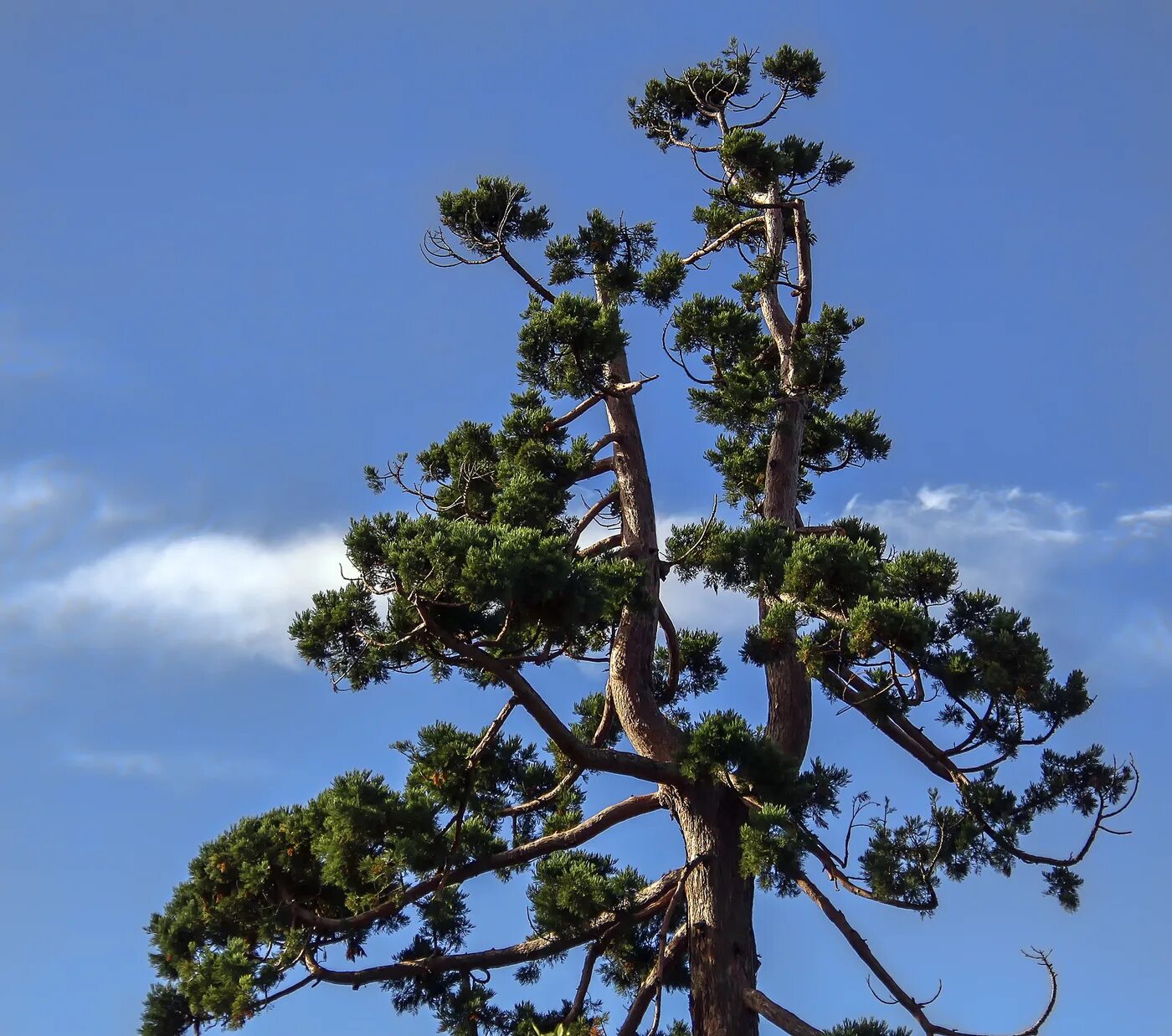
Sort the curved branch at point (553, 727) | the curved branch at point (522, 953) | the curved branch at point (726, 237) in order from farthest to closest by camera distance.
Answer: the curved branch at point (726, 237) → the curved branch at point (522, 953) → the curved branch at point (553, 727)

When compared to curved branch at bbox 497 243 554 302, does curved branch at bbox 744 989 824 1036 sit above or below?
below

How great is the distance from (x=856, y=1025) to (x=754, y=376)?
5066 mm

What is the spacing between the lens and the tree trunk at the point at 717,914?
7.69 metres

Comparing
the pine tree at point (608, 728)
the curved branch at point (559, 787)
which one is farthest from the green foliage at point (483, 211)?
the curved branch at point (559, 787)

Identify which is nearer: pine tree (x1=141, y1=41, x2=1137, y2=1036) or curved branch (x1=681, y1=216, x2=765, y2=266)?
pine tree (x1=141, y1=41, x2=1137, y2=1036)

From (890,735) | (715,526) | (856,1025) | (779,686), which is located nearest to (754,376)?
(715,526)

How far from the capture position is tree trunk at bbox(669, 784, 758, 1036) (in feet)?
25.2

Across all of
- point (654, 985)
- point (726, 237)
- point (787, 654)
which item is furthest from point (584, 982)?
point (726, 237)

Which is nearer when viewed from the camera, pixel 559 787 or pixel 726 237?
pixel 559 787

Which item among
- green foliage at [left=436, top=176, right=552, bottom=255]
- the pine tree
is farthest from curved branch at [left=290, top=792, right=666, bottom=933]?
green foliage at [left=436, top=176, right=552, bottom=255]

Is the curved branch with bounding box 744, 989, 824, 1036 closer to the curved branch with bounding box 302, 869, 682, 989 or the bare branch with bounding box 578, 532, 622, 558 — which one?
the curved branch with bounding box 302, 869, 682, 989

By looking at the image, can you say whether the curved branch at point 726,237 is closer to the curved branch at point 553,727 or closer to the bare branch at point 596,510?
the bare branch at point 596,510

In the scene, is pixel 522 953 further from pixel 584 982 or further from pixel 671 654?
pixel 671 654

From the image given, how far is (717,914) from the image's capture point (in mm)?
7988
